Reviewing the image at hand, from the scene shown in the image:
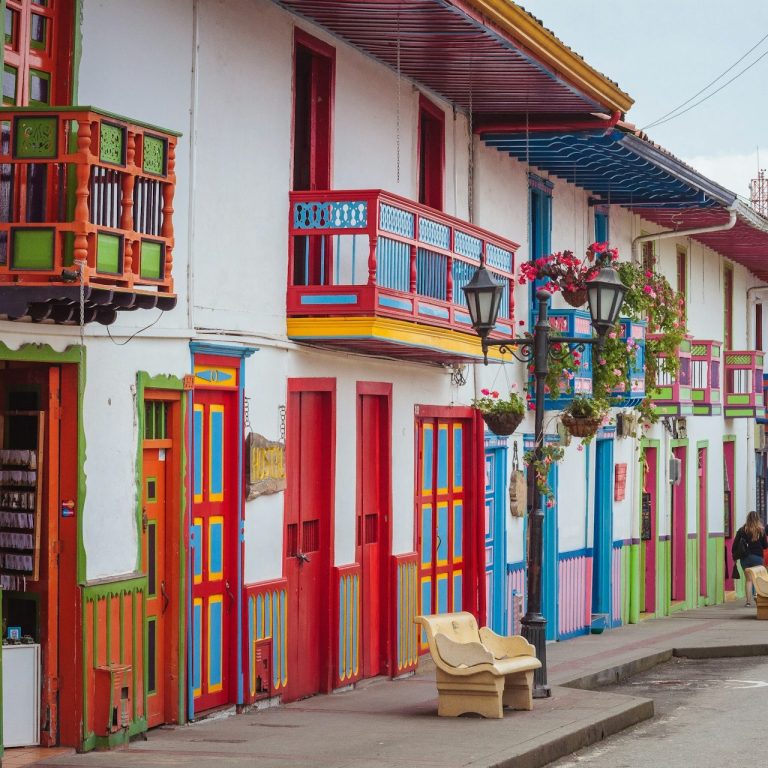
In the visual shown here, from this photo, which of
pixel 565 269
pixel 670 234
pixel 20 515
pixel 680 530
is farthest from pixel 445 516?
pixel 680 530

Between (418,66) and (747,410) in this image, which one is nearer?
(418,66)

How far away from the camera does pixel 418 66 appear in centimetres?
1634

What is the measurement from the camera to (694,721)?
14.2m

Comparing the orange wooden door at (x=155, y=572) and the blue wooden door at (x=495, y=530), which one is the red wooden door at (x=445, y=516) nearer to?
the blue wooden door at (x=495, y=530)

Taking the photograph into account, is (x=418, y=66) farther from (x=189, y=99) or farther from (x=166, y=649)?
(x=166, y=649)

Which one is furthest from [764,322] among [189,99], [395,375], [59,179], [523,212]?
[59,179]

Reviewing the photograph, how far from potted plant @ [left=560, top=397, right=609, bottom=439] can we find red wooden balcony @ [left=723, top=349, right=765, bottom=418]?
37.1ft

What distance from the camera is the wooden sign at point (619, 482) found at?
23766 mm

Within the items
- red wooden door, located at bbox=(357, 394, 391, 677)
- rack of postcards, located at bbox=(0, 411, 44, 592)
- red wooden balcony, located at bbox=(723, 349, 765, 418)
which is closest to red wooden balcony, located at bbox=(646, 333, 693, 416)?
red wooden balcony, located at bbox=(723, 349, 765, 418)

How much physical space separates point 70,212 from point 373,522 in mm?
7167

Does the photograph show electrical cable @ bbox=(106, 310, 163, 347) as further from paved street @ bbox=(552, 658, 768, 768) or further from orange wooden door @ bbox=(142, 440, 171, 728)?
paved street @ bbox=(552, 658, 768, 768)

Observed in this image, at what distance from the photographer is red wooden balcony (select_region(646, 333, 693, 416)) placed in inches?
976

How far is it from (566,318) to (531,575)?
649 cm

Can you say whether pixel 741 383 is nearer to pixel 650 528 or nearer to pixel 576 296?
pixel 650 528
